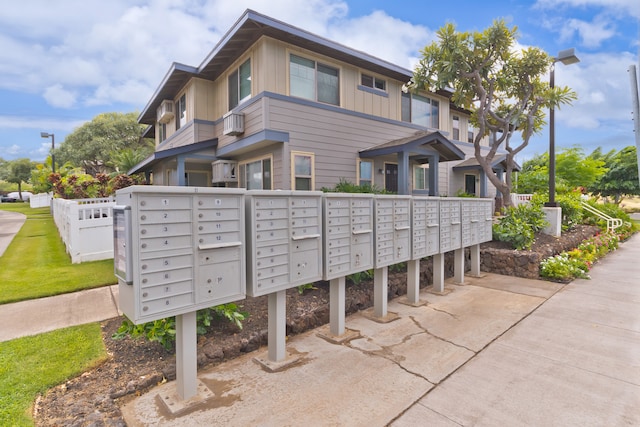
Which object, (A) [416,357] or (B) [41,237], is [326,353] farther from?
(B) [41,237]

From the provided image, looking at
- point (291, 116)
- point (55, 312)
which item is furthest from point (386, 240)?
point (291, 116)

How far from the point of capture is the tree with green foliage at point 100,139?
30.4 meters

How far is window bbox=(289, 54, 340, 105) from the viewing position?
8.91m

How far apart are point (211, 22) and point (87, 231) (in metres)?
7.03

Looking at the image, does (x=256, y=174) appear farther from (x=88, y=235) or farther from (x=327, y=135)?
(x=88, y=235)

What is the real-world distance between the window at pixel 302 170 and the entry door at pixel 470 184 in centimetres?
944

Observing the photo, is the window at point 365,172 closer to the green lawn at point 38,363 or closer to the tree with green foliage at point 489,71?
the tree with green foliage at point 489,71

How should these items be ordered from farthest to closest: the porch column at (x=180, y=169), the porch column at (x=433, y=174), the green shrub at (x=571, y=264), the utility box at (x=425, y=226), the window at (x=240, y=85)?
the porch column at (x=433, y=174) < the porch column at (x=180, y=169) < the window at (x=240, y=85) < the green shrub at (x=571, y=264) < the utility box at (x=425, y=226)

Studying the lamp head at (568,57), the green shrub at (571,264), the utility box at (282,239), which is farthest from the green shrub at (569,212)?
the utility box at (282,239)

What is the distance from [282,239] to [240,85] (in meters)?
7.53

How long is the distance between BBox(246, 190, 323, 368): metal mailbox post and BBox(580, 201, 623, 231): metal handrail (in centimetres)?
1344

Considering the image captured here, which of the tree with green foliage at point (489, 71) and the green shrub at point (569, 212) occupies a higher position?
the tree with green foliage at point (489, 71)

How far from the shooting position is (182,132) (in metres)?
11.8

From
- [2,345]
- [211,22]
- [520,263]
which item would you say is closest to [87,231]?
[2,345]
